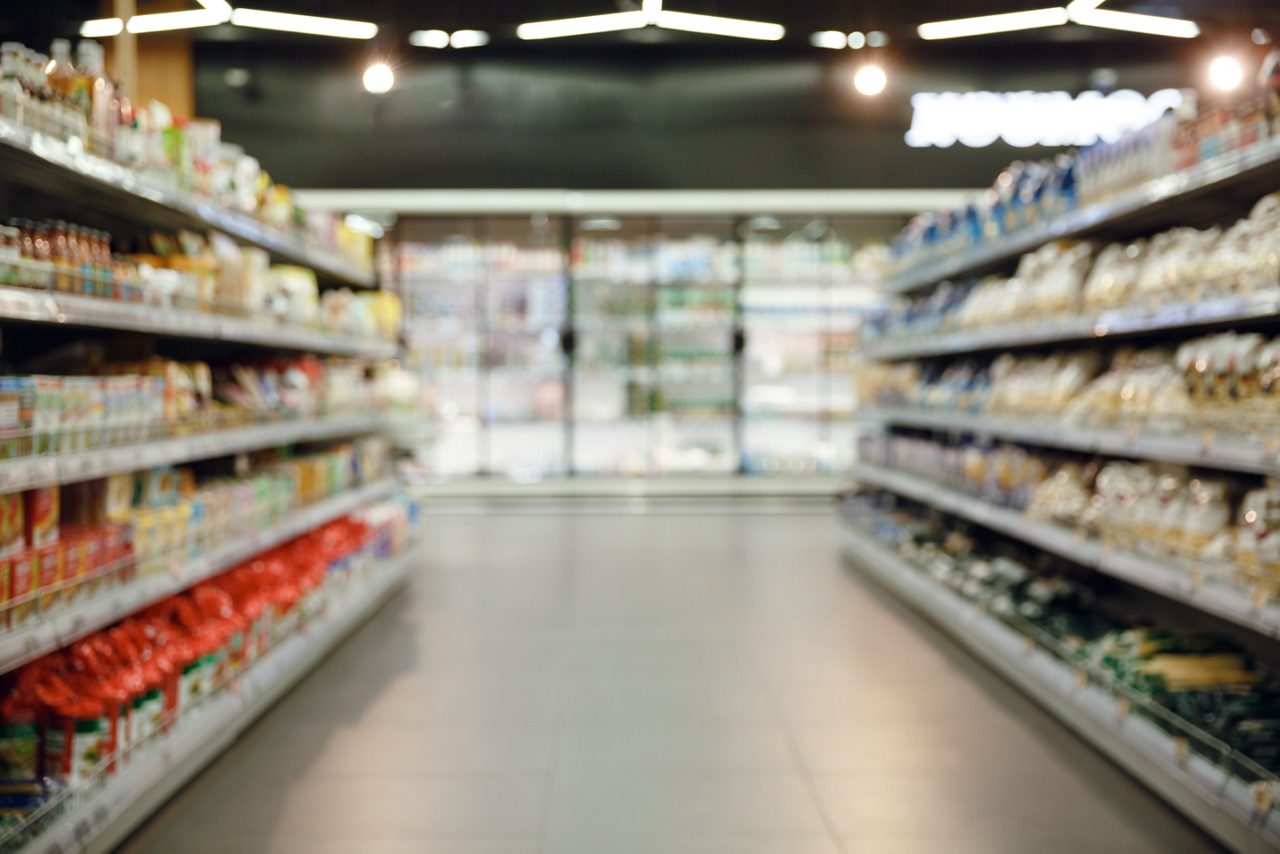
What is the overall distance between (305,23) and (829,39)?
3.83 meters

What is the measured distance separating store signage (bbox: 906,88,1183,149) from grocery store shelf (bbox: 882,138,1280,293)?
12.1ft

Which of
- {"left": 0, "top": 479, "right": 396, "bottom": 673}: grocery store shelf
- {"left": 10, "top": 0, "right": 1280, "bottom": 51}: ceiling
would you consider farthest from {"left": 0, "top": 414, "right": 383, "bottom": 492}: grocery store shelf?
{"left": 10, "top": 0, "right": 1280, "bottom": 51}: ceiling

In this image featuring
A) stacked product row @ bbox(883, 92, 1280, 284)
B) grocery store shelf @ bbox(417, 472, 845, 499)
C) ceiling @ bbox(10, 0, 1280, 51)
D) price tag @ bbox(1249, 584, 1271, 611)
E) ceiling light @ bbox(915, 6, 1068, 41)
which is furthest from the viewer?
grocery store shelf @ bbox(417, 472, 845, 499)

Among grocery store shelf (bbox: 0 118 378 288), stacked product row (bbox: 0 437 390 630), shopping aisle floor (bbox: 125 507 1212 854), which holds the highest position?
grocery store shelf (bbox: 0 118 378 288)

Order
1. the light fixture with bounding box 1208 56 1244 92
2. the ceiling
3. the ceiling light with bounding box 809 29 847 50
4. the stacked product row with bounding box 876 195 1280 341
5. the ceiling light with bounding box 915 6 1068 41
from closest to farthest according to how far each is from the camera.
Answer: the stacked product row with bounding box 876 195 1280 341 < the light fixture with bounding box 1208 56 1244 92 < the ceiling < the ceiling light with bounding box 915 6 1068 41 < the ceiling light with bounding box 809 29 847 50

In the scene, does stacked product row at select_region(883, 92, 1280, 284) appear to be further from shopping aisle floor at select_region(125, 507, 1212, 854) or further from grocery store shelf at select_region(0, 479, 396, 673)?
grocery store shelf at select_region(0, 479, 396, 673)

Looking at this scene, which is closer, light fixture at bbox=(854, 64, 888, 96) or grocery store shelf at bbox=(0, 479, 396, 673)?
grocery store shelf at bbox=(0, 479, 396, 673)

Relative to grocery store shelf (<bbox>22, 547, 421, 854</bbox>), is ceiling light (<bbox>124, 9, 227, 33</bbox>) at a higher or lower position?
higher

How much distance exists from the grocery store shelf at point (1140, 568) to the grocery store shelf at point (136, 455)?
2723mm

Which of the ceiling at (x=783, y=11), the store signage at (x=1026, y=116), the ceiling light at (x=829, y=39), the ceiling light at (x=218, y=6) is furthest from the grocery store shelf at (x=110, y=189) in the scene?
the store signage at (x=1026, y=116)

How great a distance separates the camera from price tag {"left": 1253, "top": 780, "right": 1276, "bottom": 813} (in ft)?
6.77

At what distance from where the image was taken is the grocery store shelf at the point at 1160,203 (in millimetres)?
2559

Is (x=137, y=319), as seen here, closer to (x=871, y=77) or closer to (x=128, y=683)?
(x=128, y=683)

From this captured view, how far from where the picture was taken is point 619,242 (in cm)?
993
